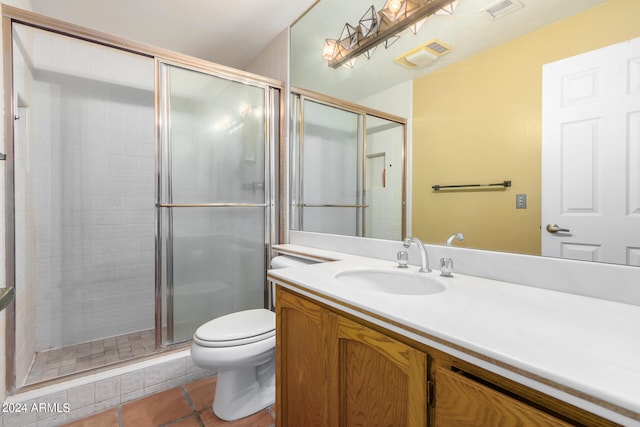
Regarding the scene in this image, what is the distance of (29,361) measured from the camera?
5.80 feet

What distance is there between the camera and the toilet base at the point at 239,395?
146cm

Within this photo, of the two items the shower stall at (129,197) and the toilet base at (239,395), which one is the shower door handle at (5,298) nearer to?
the toilet base at (239,395)

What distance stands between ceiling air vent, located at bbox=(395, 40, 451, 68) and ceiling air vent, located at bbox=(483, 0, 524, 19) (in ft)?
0.57

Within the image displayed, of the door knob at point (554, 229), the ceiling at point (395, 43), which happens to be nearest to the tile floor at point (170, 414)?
the door knob at point (554, 229)

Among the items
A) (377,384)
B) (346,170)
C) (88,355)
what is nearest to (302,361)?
(377,384)

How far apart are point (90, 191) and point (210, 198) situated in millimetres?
1066

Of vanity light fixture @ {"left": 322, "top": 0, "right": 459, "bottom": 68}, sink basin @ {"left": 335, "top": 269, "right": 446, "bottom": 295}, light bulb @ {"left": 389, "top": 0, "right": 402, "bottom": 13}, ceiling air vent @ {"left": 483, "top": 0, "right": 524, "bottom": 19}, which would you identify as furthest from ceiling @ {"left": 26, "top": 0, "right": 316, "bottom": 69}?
sink basin @ {"left": 335, "top": 269, "right": 446, "bottom": 295}

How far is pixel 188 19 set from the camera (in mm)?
2090

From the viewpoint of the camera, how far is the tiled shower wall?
211 centimetres

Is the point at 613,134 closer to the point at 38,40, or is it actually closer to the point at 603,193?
the point at 603,193

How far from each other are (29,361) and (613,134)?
2.93 meters

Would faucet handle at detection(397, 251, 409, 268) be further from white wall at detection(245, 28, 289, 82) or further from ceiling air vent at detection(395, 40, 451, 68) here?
white wall at detection(245, 28, 289, 82)

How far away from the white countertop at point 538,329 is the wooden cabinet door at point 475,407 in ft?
0.17

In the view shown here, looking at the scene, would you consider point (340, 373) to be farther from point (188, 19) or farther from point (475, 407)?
point (188, 19)
